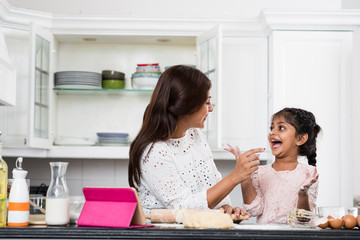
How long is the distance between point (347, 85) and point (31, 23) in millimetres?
1949

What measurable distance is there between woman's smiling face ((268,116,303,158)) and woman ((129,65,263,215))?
359 mm

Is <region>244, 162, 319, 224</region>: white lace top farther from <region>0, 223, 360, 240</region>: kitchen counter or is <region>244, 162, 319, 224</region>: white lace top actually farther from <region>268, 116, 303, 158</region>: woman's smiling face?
<region>0, 223, 360, 240</region>: kitchen counter

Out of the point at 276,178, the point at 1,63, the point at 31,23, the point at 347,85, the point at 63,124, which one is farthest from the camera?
the point at 63,124

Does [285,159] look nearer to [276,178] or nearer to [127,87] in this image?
[276,178]

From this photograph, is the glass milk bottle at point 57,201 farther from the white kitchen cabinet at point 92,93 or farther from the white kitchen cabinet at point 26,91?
the white kitchen cabinet at point 92,93

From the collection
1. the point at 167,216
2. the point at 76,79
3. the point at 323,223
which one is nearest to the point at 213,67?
the point at 76,79

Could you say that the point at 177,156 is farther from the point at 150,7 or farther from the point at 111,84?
the point at 150,7

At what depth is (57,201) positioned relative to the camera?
1.61m

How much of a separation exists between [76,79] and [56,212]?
6.73 feet

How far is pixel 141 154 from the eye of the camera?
2027 millimetres

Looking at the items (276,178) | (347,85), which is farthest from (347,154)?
(276,178)

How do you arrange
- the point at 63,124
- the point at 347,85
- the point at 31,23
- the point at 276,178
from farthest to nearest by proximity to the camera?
the point at 63,124
the point at 347,85
the point at 31,23
the point at 276,178

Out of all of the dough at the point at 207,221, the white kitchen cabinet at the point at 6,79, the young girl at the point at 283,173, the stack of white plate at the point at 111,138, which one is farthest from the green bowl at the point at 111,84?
the dough at the point at 207,221

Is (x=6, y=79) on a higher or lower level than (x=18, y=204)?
higher
